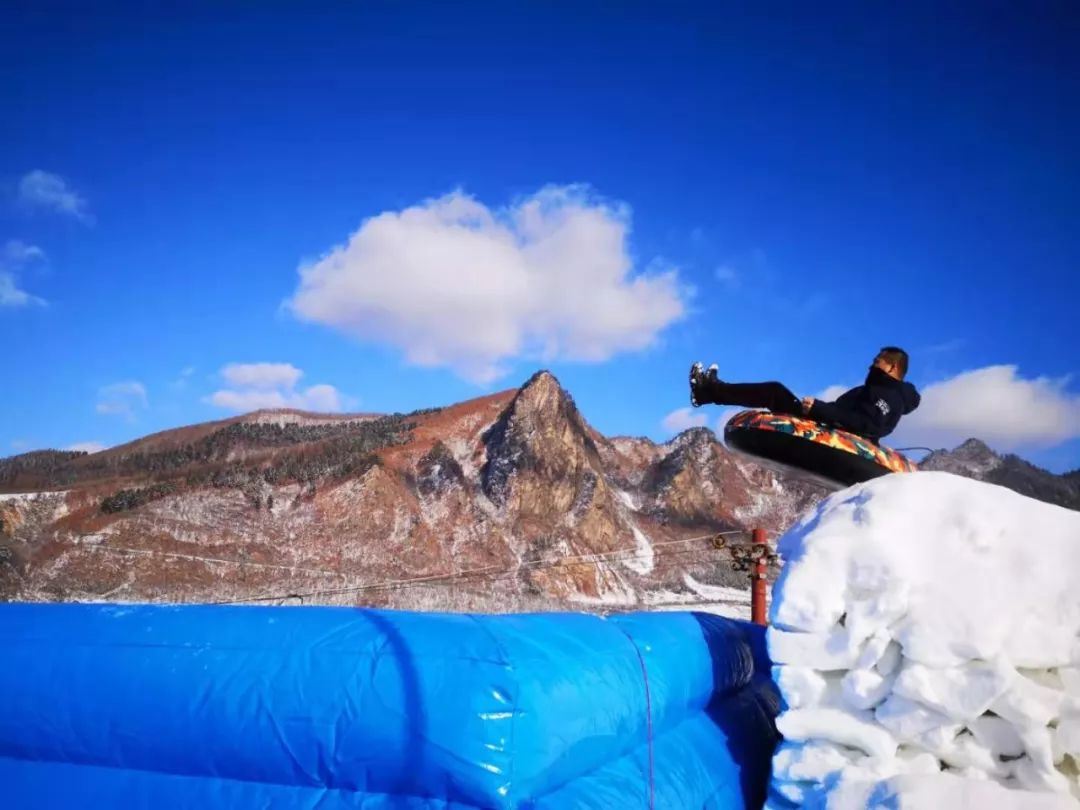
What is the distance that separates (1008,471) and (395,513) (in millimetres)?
10645

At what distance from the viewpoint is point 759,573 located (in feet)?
14.2

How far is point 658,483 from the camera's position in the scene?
58.6 ft

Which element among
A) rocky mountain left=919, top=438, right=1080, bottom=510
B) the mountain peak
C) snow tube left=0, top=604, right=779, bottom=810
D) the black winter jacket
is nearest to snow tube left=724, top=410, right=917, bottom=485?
the black winter jacket

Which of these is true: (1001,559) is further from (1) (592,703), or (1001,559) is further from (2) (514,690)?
(2) (514,690)

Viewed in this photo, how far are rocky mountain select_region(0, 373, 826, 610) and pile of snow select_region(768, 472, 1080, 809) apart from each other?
8.17 m

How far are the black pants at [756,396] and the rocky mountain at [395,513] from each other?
668cm

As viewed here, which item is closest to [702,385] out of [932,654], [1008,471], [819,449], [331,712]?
[819,449]

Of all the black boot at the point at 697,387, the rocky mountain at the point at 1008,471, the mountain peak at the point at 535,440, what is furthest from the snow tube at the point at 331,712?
the mountain peak at the point at 535,440

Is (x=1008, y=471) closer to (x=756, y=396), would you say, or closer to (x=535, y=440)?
(x=535, y=440)

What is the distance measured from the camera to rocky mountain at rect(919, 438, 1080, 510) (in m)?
11.0

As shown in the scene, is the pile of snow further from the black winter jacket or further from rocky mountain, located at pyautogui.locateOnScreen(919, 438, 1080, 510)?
rocky mountain, located at pyautogui.locateOnScreen(919, 438, 1080, 510)

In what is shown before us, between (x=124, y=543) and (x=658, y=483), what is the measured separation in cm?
1147

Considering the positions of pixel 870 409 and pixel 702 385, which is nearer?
pixel 870 409

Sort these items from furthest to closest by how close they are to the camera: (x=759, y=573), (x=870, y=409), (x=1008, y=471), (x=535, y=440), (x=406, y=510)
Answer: (x=535, y=440), (x=406, y=510), (x=1008, y=471), (x=759, y=573), (x=870, y=409)
